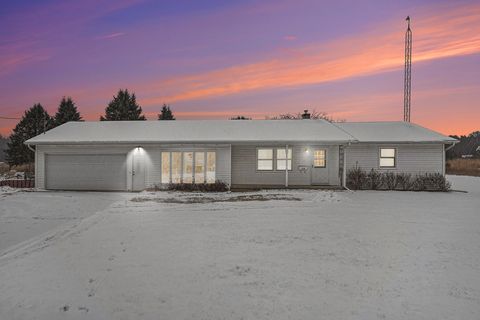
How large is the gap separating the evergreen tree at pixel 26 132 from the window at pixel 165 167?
26.6 meters

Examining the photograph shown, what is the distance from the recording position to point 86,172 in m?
19.7

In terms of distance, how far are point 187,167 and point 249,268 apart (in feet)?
42.8

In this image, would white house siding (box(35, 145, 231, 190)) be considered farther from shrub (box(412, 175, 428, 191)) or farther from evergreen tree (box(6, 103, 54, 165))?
evergreen tree (box(6, 103, 54, 165))

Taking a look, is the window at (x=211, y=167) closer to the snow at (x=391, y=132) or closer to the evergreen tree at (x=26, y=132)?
the snow at (x=391, y=132)

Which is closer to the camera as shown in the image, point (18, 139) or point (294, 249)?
point (294, 249)

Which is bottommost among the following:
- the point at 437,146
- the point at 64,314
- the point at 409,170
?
the point at 64,314

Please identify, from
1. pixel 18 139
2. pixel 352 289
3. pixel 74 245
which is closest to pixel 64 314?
pixel 74 245

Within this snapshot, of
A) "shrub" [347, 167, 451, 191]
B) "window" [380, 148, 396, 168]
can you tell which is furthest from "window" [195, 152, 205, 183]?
"window" [380, 148, 396, 168]

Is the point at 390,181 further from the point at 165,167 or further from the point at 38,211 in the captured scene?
the point at 38,211

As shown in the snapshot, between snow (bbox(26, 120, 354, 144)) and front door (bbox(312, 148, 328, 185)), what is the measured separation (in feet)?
2.98

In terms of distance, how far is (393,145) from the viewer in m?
20.0

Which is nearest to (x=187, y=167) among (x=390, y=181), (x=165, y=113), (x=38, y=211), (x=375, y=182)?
(x=38, y=211)

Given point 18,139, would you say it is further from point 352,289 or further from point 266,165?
point 352,289

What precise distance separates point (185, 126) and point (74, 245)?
1481 cm
